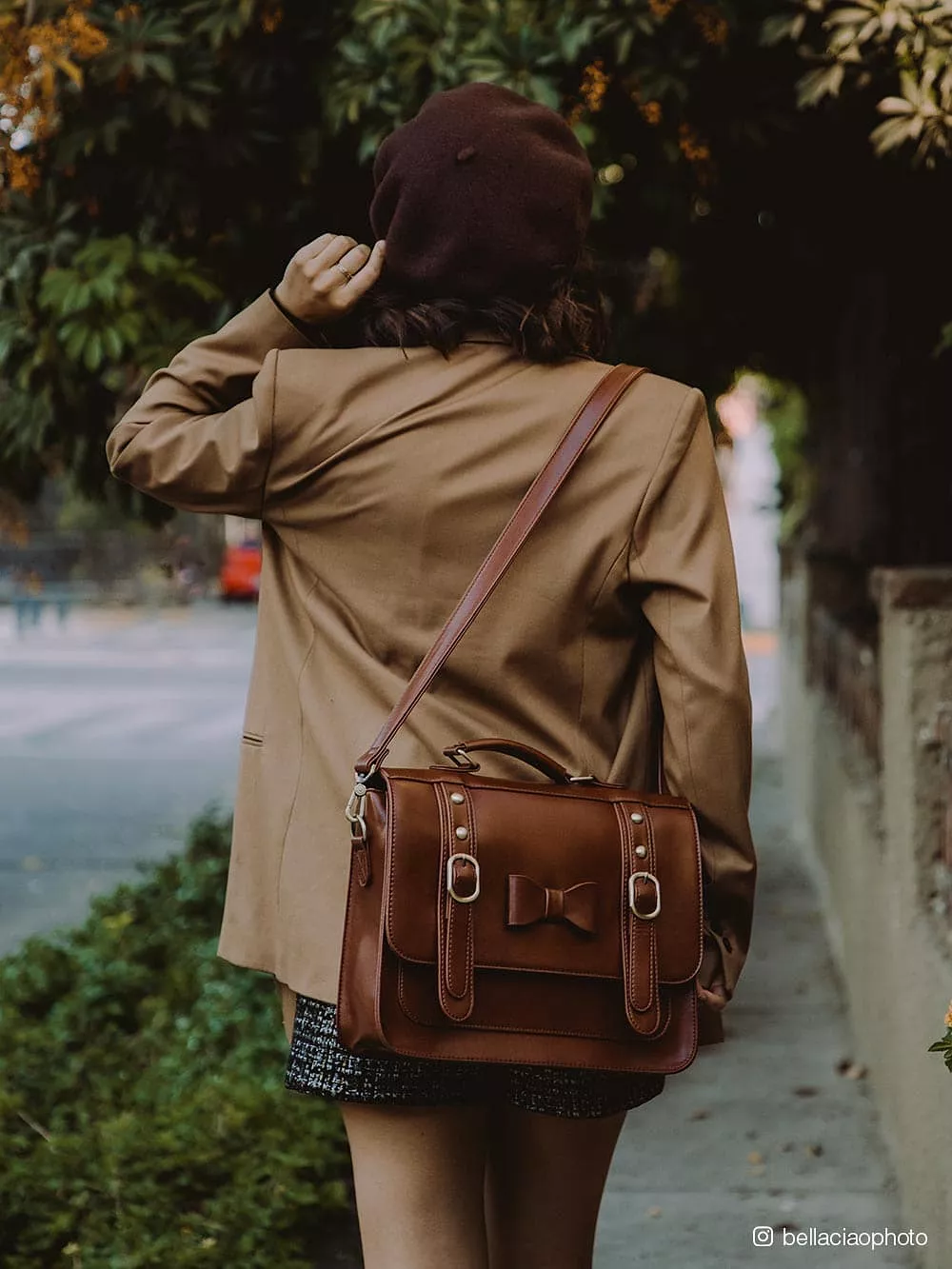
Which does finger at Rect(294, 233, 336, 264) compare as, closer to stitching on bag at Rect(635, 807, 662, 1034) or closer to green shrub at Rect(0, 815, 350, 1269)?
stitching on bag at Rect(635, 807, 662, 1034)

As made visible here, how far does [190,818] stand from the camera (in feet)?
30.9

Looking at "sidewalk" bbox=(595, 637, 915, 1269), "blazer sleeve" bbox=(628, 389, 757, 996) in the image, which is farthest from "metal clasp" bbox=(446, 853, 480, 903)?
"sidewalk" bbox=(595, 637, 915, 1269)

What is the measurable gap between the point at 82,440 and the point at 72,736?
911cm

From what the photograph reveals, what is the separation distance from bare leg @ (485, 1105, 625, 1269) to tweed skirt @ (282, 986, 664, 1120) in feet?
0.18

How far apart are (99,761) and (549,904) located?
1048 centimetres

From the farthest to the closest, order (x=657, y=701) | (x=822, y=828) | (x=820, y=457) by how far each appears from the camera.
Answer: (x=820, y=457)
(x=822, y=828)
(x=657, y=701)

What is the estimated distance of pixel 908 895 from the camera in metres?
3.60

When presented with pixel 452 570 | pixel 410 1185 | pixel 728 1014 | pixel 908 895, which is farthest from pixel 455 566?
pixel 728 1014

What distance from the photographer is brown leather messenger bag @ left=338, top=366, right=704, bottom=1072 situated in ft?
6.09

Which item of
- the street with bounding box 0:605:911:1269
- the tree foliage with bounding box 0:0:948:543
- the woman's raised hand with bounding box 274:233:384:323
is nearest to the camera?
the woman's raised hand with bounding box 274:233:384:323

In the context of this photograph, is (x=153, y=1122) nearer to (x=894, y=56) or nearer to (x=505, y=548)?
(x=505, y=548)

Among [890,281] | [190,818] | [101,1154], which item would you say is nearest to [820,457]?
[890,281]

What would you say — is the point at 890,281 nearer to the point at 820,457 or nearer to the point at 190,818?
the point at 820,457

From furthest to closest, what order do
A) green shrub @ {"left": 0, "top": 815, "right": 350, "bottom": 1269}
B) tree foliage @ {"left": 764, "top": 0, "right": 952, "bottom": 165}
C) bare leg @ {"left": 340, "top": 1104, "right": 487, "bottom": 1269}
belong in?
tree foliage @ {"left": 764, "top": 0, "right": 952, "bottom": 165} < green shrub @ {"left": 0, "top": 815, "right": 350, "bottom": 1269} < bare leg @ {"left": 340, "top": 1104, "right": 487, "bottom": 1269}
